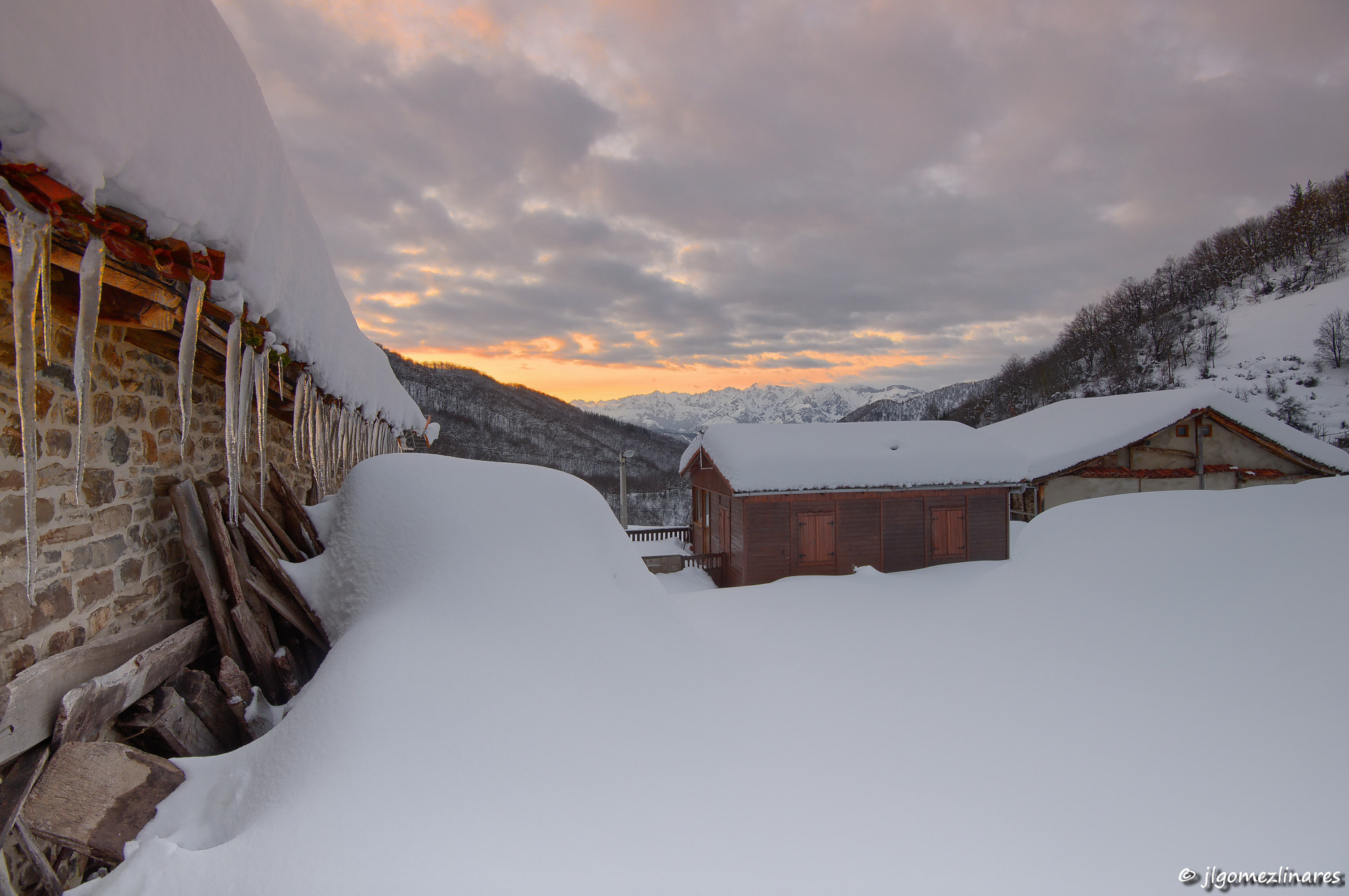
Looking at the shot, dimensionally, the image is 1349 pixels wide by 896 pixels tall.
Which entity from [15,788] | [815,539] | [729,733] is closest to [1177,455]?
[815,539]

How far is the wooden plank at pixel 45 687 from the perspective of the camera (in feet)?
6.63

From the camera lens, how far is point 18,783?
2070 mm

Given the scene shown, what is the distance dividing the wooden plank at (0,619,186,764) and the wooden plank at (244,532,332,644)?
848mm

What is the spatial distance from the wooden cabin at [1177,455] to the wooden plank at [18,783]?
2113cm

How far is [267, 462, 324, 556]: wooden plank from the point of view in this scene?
426 cm

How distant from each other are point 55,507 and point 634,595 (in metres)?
3.38

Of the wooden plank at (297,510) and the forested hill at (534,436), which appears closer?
the wooden plank at (297,510)

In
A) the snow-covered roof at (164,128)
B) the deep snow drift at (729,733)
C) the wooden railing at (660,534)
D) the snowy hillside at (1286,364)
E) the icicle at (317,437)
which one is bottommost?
the wooden railing at (660,534)

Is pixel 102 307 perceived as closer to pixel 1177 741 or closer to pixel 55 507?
pixel 55 507

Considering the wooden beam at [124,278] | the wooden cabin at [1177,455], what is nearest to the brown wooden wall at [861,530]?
the wooden cabin at [1177,455]

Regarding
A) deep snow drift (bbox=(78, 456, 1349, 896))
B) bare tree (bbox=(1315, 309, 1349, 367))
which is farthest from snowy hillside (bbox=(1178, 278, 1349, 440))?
deep snow drift (bbox=(78, 456, 1349, 896))

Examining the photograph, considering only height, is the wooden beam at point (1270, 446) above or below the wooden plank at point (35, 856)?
above

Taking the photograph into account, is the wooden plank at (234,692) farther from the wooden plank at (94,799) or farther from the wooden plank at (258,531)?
the wooden plank at (258,531)

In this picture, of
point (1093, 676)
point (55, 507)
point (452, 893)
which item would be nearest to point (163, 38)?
point (55, 507)
